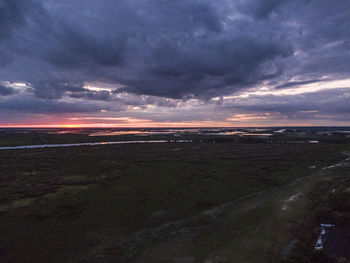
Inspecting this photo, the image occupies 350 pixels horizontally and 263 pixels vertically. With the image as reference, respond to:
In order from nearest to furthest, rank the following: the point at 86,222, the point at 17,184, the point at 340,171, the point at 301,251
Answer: the point at 301,251 → the point at 86,222 → the point at 17,184 → the point at 340,171

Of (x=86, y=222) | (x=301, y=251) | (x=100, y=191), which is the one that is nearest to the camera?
(x=301, y=251)

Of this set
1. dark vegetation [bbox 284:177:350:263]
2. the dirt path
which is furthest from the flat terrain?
dark vegetation [bbox 284:177:350:263]

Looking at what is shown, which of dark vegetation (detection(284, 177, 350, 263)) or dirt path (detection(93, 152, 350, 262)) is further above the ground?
→ dark vegetation (detection(284, 177, 350, 263))

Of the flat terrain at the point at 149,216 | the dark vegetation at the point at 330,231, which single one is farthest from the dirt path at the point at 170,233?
the dark vegetation at the point at 330,231

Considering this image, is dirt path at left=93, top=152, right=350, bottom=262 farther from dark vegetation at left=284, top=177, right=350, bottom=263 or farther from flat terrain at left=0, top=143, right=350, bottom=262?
dark vegetation at left=284, top=177, right=350, bottom=263

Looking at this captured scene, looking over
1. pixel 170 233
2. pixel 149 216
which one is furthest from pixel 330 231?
pixel 149 216

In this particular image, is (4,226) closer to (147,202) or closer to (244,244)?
(147,202)

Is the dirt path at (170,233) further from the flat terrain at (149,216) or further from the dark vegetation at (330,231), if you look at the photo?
the dark vegetation at (330,231)

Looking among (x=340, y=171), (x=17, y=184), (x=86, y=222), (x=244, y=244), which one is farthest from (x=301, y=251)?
(x=17, y=184)
